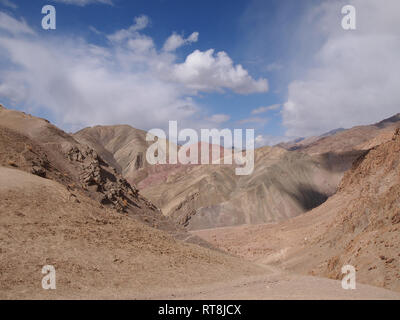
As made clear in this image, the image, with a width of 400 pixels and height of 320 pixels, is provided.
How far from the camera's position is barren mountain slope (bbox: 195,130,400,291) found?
13.8 m

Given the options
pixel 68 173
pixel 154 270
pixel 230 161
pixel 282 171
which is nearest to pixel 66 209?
pixel 154 270

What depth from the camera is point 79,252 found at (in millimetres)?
10734

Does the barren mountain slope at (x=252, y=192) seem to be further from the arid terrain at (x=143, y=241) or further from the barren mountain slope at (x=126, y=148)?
the barren mountain slope at (x=126, y=148)

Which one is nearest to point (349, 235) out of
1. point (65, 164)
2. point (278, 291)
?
point (278, 291)

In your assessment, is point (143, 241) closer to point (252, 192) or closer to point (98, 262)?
point (98, 262)

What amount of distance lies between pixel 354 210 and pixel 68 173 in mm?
18981

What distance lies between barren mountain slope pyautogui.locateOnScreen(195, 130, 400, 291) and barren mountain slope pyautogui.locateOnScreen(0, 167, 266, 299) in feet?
17.4

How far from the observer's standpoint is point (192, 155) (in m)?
91.4

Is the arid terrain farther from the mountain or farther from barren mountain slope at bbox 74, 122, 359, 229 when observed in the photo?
barren mountain slope at bbox 74, 122, 359, 229

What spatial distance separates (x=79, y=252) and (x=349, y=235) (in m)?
16.7

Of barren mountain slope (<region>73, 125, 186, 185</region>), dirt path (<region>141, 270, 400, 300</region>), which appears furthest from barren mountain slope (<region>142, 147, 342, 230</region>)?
dirt path (<region>141, 270, 400, 300</region>)

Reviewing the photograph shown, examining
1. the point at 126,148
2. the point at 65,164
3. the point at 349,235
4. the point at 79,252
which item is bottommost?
the point at 79,252

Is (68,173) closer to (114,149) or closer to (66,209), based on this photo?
(66,209)
